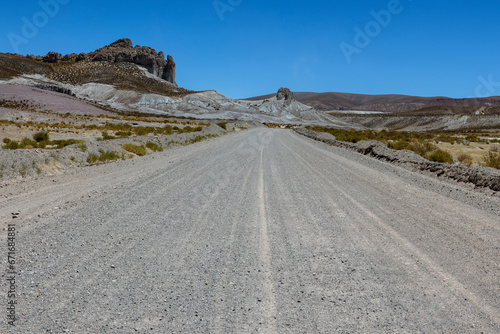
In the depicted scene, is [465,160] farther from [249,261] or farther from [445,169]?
A: [249,261]

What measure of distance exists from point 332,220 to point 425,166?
9.88 meters

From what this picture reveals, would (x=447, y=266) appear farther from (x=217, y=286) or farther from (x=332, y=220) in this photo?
(x=217, y=286)

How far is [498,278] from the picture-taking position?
4074 mm

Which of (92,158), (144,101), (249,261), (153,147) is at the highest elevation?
(144,101)

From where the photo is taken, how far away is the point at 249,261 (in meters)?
4.35

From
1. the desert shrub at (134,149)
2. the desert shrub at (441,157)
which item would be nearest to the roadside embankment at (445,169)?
the desert shrub at (441,157)

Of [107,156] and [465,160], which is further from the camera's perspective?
[465,160]

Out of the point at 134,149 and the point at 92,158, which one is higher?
the point at 134,149

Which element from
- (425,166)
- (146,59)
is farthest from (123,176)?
(146,59)

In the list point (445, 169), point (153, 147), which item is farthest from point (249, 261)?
point (153, 147)

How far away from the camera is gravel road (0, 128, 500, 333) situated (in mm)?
3088

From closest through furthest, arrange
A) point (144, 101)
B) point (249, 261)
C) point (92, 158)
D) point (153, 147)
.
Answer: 1. point (249, 261)
2. point (92, 158)
3. point (153, 147)
4. point (144, 101)

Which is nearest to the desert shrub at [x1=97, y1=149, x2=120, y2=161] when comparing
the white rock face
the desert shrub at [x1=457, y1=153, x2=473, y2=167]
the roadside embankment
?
the roadside embankment

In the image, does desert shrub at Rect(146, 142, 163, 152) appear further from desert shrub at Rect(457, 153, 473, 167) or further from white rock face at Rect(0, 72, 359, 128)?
white rock face at Rect(0, 72, 359, 128)
